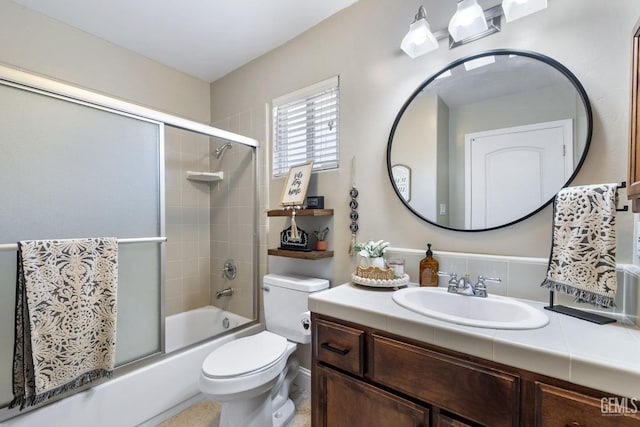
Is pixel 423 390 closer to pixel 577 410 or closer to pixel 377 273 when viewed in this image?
pixel 577 410

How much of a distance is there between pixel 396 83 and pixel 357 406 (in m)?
1.56

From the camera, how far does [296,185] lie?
1865 millimetres

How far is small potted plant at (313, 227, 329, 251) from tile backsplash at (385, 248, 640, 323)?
1.83ft

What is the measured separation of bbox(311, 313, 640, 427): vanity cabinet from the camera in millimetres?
673

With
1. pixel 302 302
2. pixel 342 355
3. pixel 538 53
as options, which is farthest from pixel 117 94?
pixel 538 53

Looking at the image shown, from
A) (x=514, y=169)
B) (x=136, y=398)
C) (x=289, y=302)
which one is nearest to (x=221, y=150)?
(x=289, y=302)

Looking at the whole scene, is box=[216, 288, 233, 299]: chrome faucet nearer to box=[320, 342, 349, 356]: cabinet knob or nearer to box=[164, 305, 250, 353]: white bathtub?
box=[164, 305, 250, 353]: white bathtub

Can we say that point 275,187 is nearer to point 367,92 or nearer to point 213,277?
point 367,92

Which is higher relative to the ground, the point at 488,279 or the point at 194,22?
the point at 194,22

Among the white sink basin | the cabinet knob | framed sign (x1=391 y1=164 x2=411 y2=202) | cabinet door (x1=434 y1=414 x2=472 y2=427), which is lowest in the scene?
cabinet door (x1=434 y1=414 x2=472 y2=427)

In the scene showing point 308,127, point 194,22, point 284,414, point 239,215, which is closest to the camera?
point 284,414

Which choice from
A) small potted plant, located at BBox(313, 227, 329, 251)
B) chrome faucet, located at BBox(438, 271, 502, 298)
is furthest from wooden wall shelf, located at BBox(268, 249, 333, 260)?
chrome faucet, located at BBox(438, 271, 502, 298)

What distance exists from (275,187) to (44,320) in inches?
56.6

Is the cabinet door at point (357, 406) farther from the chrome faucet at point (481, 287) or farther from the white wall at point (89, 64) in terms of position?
the white wall at point (89, 64)
